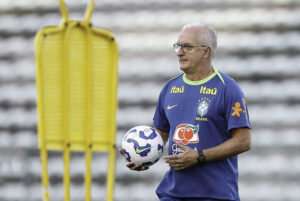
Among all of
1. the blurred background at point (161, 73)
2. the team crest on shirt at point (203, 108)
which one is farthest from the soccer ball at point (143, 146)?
the blurred background at point (161, 73)

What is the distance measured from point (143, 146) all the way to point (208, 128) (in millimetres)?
341

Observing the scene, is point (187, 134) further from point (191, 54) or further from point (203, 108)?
point (191, 54)

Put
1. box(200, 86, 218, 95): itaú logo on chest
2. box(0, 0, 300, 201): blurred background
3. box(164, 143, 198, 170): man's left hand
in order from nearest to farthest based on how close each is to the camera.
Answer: box(164, 143, 198, 170): man's left hand
box(200, 86, 218, 95): itaú logo on chest
box(0, 0, 300, 201): blurred background

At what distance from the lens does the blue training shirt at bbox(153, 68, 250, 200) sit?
108 inches

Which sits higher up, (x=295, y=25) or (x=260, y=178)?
(x=295, y=25)

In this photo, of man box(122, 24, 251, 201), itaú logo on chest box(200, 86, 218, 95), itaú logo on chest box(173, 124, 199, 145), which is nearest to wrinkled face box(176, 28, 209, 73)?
man box(122, 24, 251, 201)

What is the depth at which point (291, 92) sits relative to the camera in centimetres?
675

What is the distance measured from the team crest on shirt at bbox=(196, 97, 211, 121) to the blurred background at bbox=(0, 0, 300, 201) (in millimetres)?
3956

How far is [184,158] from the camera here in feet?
8.75

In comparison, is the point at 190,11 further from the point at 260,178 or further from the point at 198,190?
the point at 198,190

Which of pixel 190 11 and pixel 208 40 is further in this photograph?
pixel 190 11

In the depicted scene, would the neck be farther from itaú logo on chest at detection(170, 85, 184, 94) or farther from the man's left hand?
the man's left hand

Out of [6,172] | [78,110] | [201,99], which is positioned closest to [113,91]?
[78,110]

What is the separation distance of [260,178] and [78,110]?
369 cm
